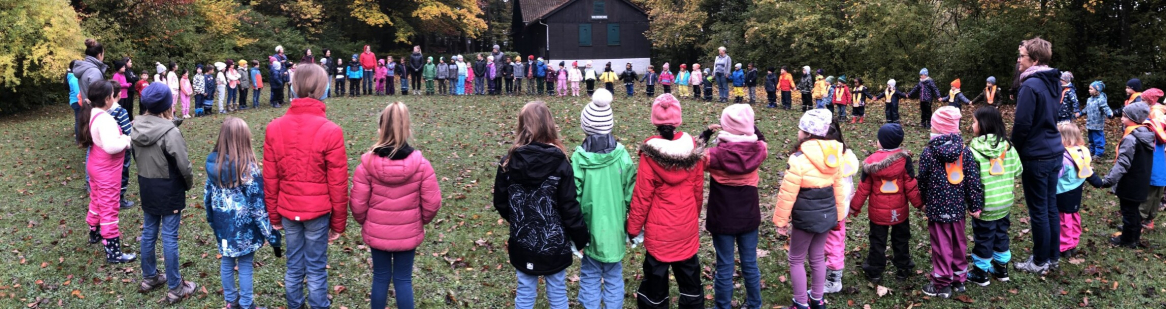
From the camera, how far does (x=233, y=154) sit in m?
4.91

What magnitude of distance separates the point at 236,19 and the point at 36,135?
16611mm

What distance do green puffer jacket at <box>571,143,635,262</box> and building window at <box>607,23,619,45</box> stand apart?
124 feet

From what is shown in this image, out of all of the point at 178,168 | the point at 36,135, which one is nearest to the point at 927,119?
the point at 178,168

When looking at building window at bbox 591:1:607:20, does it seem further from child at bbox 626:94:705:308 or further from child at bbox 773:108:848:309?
child at bbox 626:94:705:308

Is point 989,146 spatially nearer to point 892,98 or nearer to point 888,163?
point 888,163

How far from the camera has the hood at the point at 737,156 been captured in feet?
15.5

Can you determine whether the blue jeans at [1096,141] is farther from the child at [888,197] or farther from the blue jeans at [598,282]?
the blue jeans at [598,282]

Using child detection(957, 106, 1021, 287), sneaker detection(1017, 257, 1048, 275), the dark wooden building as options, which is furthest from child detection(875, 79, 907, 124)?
the dark wooden building

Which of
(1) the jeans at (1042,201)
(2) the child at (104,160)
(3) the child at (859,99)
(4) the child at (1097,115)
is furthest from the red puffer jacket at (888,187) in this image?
(3) the child at (859,99)

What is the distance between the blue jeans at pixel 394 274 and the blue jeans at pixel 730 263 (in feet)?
7.25

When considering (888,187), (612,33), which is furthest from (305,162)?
(612,33)

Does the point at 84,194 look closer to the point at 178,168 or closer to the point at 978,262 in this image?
the point at 178,168

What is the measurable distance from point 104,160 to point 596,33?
1439 inches

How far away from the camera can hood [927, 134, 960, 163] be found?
5422mm
